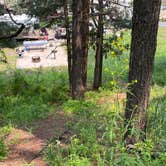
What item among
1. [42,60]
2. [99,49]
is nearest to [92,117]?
[99,49]

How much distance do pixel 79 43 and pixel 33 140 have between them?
2.96 m

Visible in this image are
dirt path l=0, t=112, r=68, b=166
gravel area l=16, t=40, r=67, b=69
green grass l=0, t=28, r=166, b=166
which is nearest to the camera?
green grass l=0, t=28, r=166, b=166

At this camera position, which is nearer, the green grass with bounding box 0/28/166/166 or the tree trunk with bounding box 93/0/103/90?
the green grass with bounding box 0/28/166/166

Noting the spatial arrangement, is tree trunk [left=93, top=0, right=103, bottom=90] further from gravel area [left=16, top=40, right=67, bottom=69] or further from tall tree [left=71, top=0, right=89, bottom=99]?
gravel area [left=16, top=40, right=67, bottom=69]

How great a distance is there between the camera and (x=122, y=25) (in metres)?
8.53

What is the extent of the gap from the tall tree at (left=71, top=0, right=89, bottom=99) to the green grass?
1.14 ft

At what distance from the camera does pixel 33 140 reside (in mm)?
4750

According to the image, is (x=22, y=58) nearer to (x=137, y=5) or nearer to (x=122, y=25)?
(x=122, y=25)

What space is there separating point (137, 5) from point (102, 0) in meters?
4.58

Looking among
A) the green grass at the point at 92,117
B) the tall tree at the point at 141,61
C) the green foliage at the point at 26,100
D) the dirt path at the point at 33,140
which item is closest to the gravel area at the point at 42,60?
the green grass at the point at 92,117

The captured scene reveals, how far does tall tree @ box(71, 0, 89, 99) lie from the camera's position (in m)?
6.95

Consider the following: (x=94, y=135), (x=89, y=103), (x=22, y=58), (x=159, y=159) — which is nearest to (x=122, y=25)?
(x=89, y=103)

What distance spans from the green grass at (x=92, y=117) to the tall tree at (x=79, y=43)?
346 millimetres

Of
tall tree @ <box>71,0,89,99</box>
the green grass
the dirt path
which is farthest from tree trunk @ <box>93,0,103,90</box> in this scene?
the dirt path
